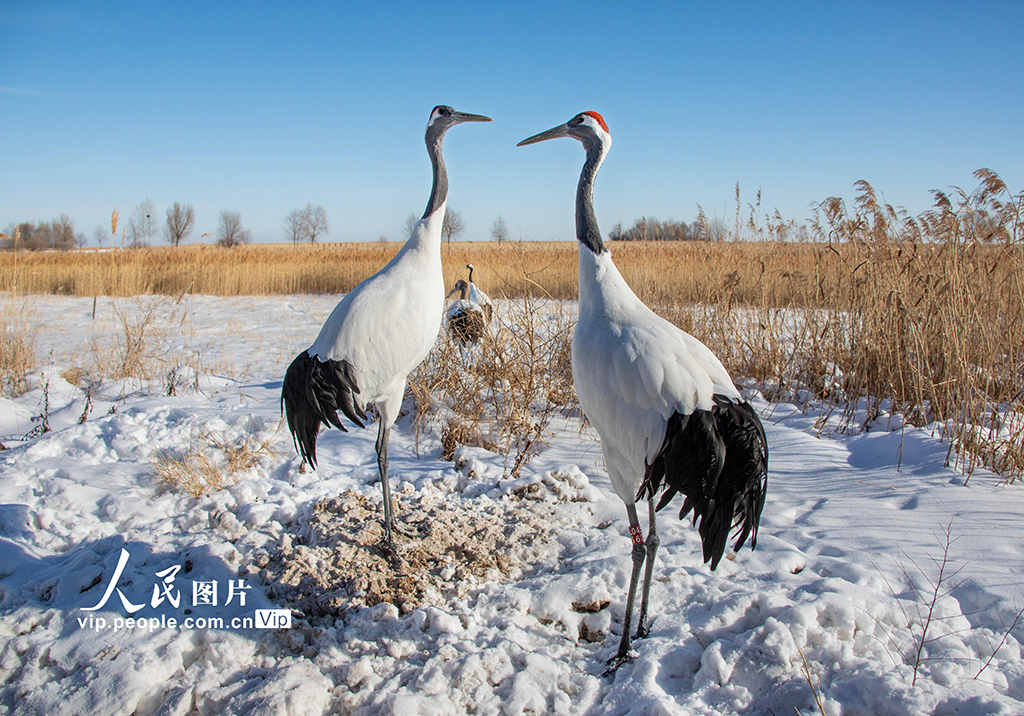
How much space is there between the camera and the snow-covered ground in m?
1.99

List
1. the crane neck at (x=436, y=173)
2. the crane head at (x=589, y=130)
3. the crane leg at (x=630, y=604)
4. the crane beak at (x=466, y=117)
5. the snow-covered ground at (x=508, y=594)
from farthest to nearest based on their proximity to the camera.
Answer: the crane beak at (x=466, y=117), the crane neck at (x=436, y=173), the crane head at (x=589, y=130), the crane leg at (x=630, y=604), the snow-covered ground at (x=508, y=594)

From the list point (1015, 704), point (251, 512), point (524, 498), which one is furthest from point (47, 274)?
point (1015, 704)

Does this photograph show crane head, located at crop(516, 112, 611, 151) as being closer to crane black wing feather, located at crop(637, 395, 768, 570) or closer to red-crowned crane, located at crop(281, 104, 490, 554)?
red-crowned crane, located at crop(281, 104, 490, 554)

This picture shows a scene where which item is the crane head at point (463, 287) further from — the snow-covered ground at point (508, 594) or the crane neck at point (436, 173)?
the crane neck at point (436, 173)

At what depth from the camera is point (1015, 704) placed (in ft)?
Answer: 5.69

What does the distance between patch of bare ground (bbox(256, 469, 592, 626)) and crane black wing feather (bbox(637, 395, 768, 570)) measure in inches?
40.3

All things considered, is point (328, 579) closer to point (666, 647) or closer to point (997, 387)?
point (666, 647)

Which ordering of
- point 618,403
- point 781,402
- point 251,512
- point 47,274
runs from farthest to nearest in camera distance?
point 47,274, point 781,402, point 251,512, point 618,403

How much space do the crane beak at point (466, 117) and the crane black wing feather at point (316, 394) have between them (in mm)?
1815

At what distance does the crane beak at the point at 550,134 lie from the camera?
9.36 feet

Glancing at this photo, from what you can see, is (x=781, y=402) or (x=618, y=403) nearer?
(x=618, y=403)

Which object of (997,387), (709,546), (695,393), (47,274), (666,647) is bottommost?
(666,647)

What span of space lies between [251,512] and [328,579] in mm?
777

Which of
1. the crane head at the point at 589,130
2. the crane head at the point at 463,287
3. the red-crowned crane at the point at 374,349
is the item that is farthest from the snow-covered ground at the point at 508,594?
the crane head at the point at 463,287
